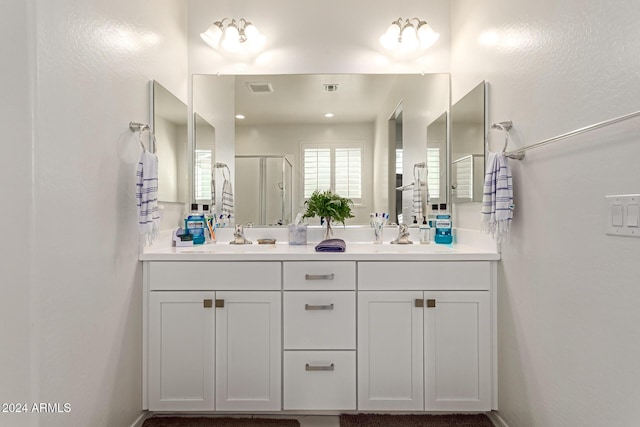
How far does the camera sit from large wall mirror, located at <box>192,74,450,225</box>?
2227 mm

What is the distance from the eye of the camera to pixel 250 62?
2266 millimetres

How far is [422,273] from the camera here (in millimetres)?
1658

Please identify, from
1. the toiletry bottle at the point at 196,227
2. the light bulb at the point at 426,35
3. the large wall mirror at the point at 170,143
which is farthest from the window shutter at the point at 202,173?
the light bulb at the point at 426,35

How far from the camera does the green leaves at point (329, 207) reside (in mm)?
2115

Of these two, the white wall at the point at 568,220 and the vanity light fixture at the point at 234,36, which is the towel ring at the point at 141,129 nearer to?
the vanity light fixture at the point at 234,36

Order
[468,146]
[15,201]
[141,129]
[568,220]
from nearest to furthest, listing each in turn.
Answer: [15,201] → [568,220] → [141,129] → [468,146]

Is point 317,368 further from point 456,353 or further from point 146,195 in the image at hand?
point 146,195

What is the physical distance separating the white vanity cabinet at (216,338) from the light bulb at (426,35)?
166cm

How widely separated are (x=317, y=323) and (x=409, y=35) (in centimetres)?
179

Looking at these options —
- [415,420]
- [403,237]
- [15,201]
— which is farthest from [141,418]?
[403,237]

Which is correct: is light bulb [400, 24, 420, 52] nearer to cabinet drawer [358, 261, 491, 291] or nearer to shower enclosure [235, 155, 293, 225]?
shower enclosure [235, 155, 293, 225]

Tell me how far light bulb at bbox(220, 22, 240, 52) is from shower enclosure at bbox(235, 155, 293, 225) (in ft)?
2.26

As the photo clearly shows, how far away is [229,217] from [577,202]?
1806 millimetres

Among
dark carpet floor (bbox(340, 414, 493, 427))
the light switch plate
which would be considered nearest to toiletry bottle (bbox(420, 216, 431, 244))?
dark carpet floor (bbox(340, 414, 493, 427))
